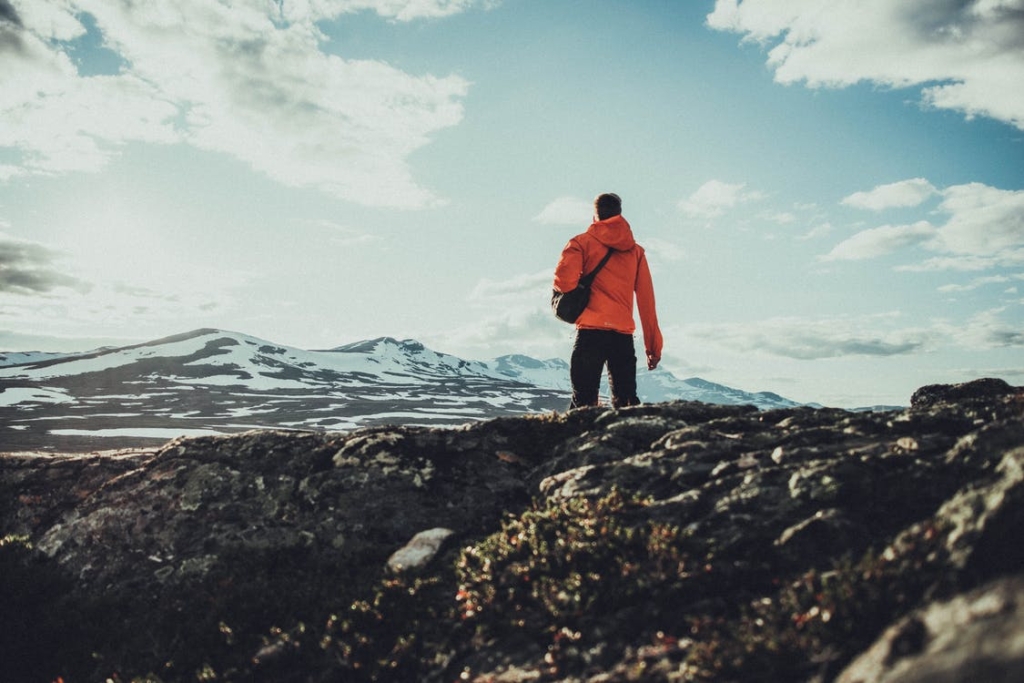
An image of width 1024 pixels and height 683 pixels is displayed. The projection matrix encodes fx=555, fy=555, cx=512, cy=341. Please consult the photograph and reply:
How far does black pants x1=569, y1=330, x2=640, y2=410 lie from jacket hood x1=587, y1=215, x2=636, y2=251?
147 cm

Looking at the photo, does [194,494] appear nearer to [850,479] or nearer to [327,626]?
[327,626]

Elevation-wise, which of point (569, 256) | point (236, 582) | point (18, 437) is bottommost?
point (18, 437)

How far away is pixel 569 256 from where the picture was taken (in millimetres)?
9000

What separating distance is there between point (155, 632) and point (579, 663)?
4321 millimetres

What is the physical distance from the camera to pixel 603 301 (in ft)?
30.1

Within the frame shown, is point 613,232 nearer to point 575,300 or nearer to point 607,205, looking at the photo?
point 607,205

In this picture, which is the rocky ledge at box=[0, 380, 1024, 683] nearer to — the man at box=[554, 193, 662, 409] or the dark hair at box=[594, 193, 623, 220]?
the man at box=[554, 193, 662, 409]

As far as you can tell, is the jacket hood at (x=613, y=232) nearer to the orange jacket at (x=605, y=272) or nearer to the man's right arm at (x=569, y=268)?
the orange jacket at (x=605, y=272)

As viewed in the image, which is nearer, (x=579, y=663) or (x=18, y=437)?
(x=579, y=663)

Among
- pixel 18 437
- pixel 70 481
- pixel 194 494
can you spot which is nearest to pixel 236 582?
pixel 194 494

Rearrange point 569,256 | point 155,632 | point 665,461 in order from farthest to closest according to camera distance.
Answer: point 569,256 < point 665,461 < point 155,632

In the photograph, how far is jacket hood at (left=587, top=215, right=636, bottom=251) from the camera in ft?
30.3

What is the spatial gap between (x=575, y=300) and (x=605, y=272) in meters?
0.73

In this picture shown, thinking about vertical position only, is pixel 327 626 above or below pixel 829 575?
below
